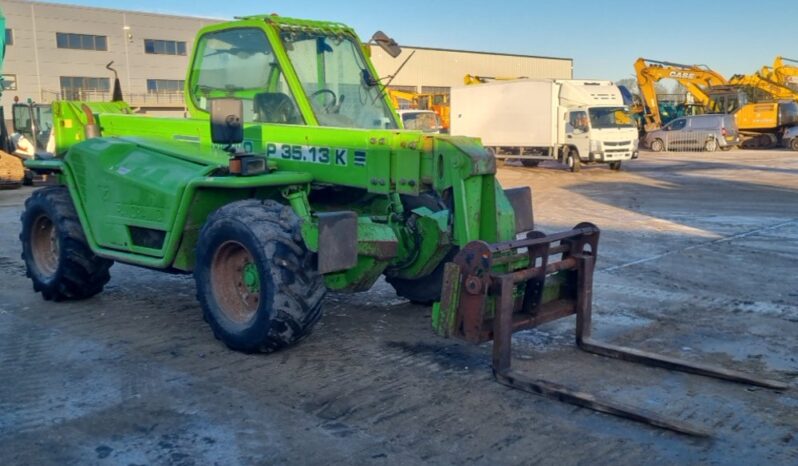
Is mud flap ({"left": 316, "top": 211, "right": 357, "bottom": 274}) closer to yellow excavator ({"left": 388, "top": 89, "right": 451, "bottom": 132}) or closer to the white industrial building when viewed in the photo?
yellow excavator ({"left": 388, "top": 89, "right": 451, "bottom": 132})

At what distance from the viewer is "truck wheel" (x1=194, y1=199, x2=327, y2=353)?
566 centimetres

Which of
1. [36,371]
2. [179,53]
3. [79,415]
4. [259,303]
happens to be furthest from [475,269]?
[179,53]

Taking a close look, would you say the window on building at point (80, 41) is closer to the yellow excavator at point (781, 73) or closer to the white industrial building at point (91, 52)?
the white industrial building at point (91, 52)

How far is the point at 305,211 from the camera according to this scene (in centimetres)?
621

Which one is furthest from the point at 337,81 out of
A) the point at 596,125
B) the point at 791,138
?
the point at 791,138

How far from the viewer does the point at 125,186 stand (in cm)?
688

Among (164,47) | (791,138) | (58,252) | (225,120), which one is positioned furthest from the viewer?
(164,47)

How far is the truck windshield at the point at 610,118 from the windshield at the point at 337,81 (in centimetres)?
1851

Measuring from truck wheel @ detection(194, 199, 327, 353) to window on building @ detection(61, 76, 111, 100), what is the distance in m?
42.3

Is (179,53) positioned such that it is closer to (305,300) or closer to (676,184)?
(676,184)

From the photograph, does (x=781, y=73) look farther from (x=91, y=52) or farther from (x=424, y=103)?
(x=91, y=52)

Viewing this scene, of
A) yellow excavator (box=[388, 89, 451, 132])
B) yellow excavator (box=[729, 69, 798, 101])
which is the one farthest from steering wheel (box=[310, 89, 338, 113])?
yellow excavator (box=[729, 69, 798, 101])

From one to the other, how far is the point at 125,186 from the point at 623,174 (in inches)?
739

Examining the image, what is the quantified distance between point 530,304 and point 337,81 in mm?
2447
